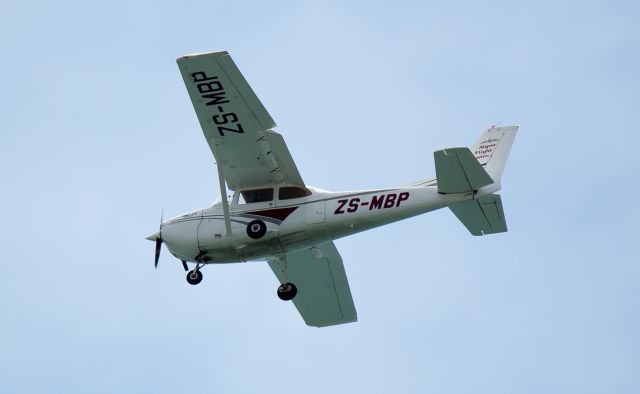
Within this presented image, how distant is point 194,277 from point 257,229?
1.65 metres

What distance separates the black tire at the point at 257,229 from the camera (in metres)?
27.0

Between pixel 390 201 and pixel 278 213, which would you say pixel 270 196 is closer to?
pixel 278 213

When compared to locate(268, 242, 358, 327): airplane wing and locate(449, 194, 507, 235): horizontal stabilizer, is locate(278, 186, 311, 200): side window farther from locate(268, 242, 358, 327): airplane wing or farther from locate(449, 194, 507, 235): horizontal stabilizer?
locate(449, 194, 507, 235): horizontal stabilizer

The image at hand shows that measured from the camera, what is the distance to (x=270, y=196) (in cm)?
2761

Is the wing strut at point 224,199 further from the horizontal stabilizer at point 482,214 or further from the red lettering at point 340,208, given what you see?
the horizontal stabilizer at point 482,214

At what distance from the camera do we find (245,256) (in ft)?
90.2

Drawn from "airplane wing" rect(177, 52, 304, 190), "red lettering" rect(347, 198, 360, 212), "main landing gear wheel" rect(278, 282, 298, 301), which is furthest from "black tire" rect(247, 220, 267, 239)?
"red lettering" rect(347, 198, 360, 212)

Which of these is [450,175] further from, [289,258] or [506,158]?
[289,258]

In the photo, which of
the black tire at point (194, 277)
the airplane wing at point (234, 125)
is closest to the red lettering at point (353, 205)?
the airplane wing at point (234, 125)

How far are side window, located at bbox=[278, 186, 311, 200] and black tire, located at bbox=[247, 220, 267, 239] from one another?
2.38ft

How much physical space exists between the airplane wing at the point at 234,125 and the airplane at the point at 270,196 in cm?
2

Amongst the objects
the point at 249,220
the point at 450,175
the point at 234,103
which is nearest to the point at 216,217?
the point at 249,220

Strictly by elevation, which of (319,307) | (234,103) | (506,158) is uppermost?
(234,103)

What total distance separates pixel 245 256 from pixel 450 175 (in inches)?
178
